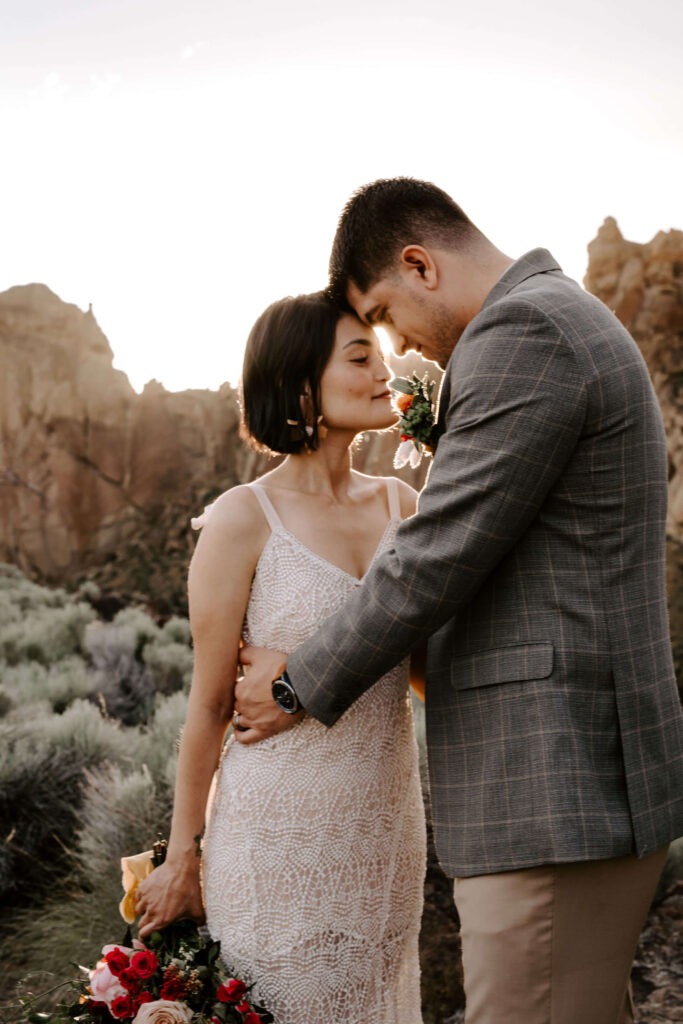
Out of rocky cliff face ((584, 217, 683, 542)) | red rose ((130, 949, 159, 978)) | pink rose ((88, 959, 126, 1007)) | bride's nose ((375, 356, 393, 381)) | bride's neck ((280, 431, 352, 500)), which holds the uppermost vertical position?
rocky cliff face ((584, 217, 683, 542))

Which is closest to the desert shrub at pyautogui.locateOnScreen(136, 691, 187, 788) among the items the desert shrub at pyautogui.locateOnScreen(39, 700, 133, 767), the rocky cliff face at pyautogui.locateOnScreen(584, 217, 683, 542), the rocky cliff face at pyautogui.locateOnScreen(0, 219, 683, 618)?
the desert shrub at pyautogui.locateOnScreen(39, 700, 133, 767)

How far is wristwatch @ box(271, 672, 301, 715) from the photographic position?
2.08 metres

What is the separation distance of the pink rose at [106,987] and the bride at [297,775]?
205 millimetres

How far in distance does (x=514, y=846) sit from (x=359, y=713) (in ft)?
2.08

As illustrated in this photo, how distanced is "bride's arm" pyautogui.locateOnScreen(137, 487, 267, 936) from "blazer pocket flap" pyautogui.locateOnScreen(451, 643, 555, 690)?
679mm

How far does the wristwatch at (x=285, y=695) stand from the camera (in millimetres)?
2082

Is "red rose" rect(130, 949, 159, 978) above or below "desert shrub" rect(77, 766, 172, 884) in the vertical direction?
above

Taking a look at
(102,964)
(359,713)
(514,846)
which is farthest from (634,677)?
(102,964)

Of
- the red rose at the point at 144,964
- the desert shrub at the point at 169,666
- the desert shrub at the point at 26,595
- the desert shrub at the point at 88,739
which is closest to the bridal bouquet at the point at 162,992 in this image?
the red rose at the point at 144,964

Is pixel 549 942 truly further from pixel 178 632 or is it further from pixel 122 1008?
pixel 178 632

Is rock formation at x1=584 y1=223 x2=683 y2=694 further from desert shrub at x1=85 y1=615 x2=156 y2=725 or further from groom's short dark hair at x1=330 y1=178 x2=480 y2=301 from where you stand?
groom's short dark hair at x1=330 y1=178 x2=480 y2=301

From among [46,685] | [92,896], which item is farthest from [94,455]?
[92,896]

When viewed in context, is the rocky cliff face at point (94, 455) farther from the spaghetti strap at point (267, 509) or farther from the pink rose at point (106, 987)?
the pink rose at point (106, 987)

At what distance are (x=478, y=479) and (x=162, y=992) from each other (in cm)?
149
